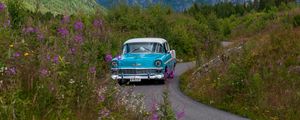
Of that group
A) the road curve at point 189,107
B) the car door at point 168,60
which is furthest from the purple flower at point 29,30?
the car door at point 168,60

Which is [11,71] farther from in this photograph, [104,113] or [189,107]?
[189,107]

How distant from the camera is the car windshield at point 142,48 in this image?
69.5 feet

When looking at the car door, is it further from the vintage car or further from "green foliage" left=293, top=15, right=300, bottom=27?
"green foliage" left=293, top=15, right=300, bottom=27

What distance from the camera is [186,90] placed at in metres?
17.6

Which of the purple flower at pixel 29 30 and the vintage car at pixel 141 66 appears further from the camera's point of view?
the vintage car at pixel 141 66

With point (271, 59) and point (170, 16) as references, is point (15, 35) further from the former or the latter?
point (170, 16)

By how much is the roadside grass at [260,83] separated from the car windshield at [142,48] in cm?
355

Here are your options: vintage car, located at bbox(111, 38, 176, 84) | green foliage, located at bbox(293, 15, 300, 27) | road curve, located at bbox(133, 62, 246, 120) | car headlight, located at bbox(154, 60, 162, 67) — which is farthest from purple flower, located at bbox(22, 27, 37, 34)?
green foliage, located at bbox(293, 15, 300, 27)

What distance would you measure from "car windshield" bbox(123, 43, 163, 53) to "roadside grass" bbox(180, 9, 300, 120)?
355 centimetres

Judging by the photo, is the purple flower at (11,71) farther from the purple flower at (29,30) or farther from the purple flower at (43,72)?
the purple flower at (29,30)

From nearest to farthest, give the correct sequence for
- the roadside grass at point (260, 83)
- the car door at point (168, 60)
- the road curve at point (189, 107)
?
the road curve at point (189, 107), the roadside grass at point (260, 83), the car door at point (168, 60)

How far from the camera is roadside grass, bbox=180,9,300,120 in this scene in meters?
13.3

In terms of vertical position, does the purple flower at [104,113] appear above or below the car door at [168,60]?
below

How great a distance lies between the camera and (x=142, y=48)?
836 inches
